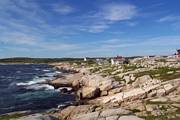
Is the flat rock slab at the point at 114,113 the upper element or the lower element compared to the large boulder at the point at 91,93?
upper

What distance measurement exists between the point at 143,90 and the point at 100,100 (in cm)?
797

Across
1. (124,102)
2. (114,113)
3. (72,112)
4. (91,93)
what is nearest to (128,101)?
(124,102)

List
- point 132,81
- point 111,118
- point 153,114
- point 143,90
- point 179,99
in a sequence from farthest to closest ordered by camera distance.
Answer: point 132,81
point 143,90
point 179,99
point 153,114
point 111,118

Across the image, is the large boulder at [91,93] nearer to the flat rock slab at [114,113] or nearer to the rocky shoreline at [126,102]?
the rocky shoreline at [126,102]

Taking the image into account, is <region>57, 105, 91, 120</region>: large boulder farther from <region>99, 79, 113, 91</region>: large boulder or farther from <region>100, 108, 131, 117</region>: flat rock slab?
<region>99, 79, 113, 91</region>: large boulder

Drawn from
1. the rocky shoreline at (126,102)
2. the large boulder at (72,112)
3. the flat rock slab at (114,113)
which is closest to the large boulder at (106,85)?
the rocky shoreline at (126,102)

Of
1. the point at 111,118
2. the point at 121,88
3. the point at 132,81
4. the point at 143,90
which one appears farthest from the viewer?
the point at 132,81

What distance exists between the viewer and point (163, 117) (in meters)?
27.9

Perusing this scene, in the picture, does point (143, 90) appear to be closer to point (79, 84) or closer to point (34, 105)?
point (34, 105)

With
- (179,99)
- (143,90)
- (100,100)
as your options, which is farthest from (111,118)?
(100,100)

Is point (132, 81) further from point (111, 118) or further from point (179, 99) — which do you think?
point (111, 118)

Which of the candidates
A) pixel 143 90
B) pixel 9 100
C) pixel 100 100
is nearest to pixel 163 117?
pixel 143 90

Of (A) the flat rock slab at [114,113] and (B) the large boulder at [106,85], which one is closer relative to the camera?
(A) the flat rock slab at [114,113]

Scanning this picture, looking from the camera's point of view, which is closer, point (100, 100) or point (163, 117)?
point (163, 117)
